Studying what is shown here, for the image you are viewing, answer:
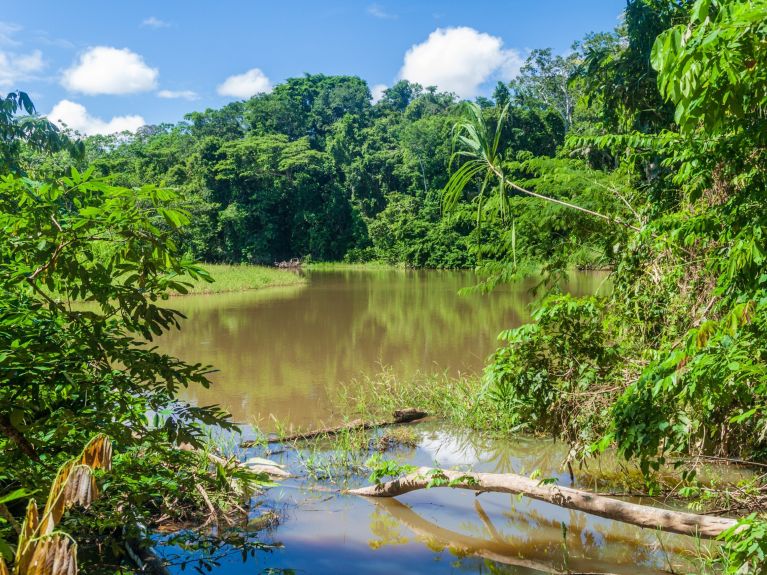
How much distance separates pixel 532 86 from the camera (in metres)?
40.2

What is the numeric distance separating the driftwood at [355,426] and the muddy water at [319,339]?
0.80 meters

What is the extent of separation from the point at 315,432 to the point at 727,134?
4.26 meters

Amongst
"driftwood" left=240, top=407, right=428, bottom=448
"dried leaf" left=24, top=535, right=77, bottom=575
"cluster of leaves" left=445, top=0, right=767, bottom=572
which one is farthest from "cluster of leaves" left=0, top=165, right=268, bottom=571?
"driftwood" left=240, top=407, right=428, bottom=448

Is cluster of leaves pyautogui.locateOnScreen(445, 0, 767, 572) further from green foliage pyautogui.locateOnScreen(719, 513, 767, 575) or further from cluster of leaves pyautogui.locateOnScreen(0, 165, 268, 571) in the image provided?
cluster of leaves pyautogui.locateOnScreen(0, 165, 268, 571)

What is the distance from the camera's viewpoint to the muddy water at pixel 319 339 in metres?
8.25

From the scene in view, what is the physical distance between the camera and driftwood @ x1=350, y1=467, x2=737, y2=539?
306 cm

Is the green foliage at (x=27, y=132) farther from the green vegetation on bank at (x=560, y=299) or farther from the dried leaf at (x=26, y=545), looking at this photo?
the dried leaf at (x=26, y=545)

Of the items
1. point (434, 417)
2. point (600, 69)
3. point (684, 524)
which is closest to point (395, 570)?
point (684, 524)

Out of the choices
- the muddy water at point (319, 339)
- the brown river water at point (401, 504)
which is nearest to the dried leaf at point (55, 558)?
the brown river water at point (401, 504)

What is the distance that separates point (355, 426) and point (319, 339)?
6720 mm

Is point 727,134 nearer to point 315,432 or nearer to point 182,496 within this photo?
point 182,496

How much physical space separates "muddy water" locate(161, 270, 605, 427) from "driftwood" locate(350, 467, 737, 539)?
3.04 metres

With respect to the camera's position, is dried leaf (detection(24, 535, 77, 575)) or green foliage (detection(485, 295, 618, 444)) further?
green foliage (detection(485, 295, 618, 444))

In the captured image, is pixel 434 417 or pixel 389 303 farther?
pixel 389 303
